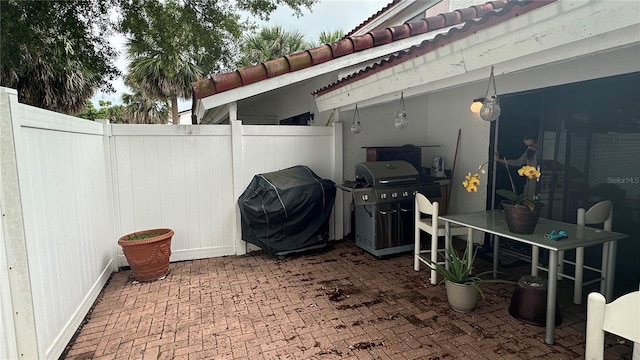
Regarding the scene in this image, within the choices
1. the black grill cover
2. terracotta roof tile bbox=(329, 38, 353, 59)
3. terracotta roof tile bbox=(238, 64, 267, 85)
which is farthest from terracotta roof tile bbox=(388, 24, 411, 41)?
the black grill cover

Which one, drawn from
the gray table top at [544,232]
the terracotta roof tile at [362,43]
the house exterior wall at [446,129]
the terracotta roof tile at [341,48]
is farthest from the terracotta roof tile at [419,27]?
the gray table top at [544,232]

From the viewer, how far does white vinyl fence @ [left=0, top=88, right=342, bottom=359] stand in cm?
213

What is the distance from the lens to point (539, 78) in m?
4.01

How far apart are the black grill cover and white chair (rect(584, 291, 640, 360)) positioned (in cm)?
358

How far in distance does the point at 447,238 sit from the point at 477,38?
200 centimetres

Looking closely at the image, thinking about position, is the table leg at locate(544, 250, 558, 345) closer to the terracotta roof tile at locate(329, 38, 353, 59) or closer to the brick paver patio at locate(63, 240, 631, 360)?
the brick paver patio at locate(63, 240, 631, 360)

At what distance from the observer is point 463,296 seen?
315cm

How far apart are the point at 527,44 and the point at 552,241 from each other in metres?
1.58

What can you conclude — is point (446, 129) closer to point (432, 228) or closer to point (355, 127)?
point (355, 127)

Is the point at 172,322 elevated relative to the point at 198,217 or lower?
lower

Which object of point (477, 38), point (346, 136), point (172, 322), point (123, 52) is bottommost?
point (172, 322)

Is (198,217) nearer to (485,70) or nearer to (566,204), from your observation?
(485,70)

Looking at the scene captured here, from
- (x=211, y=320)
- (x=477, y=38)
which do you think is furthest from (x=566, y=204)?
(x=211, y=320)

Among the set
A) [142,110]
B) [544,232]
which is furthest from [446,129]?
[142,110]
